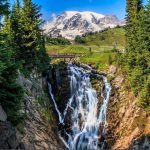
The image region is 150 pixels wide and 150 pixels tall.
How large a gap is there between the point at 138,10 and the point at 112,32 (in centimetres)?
9068

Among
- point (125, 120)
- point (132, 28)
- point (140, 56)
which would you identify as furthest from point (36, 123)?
point (132, 28)

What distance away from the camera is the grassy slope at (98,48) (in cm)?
7962

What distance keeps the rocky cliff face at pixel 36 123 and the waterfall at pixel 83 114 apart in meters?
2.50

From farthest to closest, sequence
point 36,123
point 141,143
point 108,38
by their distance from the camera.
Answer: point 108,38, point 141,143, point 36,123

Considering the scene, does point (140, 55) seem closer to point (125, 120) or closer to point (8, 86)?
point (125, 120)

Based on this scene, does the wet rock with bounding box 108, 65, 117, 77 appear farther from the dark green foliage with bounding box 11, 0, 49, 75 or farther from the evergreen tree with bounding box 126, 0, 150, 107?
the dark green foliage with bounding box 11, 0, 49, 75

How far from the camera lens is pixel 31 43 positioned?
63.5 metres

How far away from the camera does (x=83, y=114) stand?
6744cm

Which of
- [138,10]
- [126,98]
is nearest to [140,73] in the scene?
[126,98]

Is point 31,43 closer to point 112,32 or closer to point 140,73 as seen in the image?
point 140,73

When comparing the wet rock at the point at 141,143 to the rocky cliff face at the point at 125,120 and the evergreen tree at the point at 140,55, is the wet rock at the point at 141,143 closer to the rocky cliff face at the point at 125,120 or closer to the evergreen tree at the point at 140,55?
the rocky cliff face at the point at 125,120

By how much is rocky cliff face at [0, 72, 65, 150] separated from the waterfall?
250 centimetres

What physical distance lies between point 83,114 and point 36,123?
13.0 metres

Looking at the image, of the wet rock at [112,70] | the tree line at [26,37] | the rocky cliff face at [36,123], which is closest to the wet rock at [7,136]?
the rocky cliff face at [36,123]
